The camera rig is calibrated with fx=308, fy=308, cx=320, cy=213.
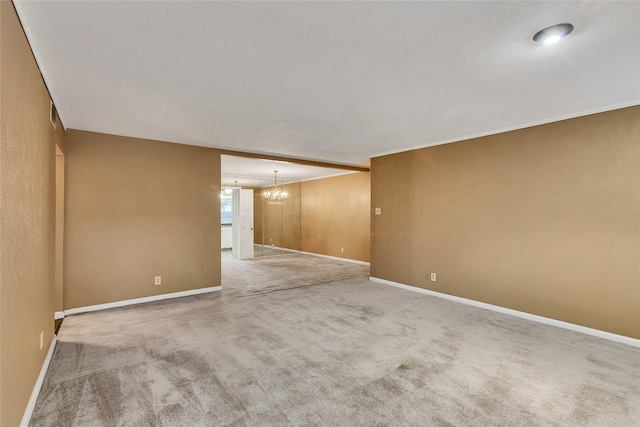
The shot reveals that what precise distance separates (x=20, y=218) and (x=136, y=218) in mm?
2922

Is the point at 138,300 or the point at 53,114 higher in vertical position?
the point at 53,114

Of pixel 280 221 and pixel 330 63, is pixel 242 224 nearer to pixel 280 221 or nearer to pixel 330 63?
pixel 280 221

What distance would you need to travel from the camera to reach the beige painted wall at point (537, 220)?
331 centimetres

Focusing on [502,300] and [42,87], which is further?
[502,300]

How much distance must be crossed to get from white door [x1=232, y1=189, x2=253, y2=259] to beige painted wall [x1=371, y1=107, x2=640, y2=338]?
5075 mm

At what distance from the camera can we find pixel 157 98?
308 centimetres

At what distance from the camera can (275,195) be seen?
995 centimetres

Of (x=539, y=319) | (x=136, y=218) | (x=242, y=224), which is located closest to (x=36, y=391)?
(x=136, y=218)

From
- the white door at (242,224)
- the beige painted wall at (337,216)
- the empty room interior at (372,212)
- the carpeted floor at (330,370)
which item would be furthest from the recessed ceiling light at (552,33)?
the white door at (242,224)

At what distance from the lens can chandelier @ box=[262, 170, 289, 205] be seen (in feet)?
33.2

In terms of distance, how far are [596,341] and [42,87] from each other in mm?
5784

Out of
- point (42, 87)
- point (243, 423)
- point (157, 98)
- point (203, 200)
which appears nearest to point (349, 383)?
point (243, 423)

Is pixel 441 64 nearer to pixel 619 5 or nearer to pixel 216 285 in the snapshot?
pixel 619 5

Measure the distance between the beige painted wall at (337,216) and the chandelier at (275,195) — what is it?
0.75m
